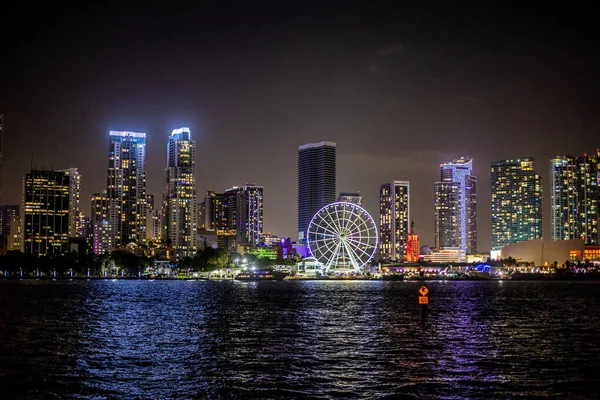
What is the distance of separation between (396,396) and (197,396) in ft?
33.9

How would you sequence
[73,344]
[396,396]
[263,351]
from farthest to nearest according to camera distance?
[73,344], [263,351], [396,396]

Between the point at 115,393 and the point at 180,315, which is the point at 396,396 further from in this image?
→ the point at 180,315

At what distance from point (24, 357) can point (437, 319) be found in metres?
50.0

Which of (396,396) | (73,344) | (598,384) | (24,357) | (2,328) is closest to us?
(396,396)

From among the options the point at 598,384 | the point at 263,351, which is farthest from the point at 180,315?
the point at 598,384

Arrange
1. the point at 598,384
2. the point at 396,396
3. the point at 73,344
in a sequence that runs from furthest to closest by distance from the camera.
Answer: the point at 73,344
the point at 598,384
the point at 396,396

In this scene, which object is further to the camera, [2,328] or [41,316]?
[41,316]

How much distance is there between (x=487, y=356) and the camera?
51281mm

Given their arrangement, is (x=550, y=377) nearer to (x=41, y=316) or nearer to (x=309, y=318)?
(x=309, y=318)

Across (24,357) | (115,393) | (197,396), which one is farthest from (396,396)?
(24,357)

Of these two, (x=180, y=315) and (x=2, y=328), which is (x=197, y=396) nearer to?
(x=2, y=328)

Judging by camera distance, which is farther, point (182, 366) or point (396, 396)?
point (182, 366)

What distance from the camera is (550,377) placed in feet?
141

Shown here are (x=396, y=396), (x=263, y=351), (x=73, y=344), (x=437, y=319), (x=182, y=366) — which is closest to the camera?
(x=396, y=396)
